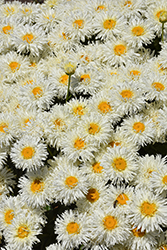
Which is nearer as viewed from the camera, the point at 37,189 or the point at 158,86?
the point at 37,189

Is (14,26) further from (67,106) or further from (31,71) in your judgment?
(67,106)

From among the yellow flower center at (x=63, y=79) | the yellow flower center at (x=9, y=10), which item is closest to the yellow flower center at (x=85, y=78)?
the yellow flower center at (x=63, y=79)

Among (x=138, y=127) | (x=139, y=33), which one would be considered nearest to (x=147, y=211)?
(x=138, y=127)

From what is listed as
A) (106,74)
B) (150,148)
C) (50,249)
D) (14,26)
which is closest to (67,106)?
(106,74)

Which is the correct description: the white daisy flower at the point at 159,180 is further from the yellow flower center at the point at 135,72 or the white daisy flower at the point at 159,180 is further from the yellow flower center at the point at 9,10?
the yellow flower center at the point at 9,10

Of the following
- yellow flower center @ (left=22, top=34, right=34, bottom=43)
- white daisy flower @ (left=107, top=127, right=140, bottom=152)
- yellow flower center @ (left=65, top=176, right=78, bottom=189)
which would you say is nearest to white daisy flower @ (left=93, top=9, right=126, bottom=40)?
yellow flower center @ (left=22, top=34, right=34, bottom=43)

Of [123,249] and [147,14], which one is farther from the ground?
[147,14]

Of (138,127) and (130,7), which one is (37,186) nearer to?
(138,127)
